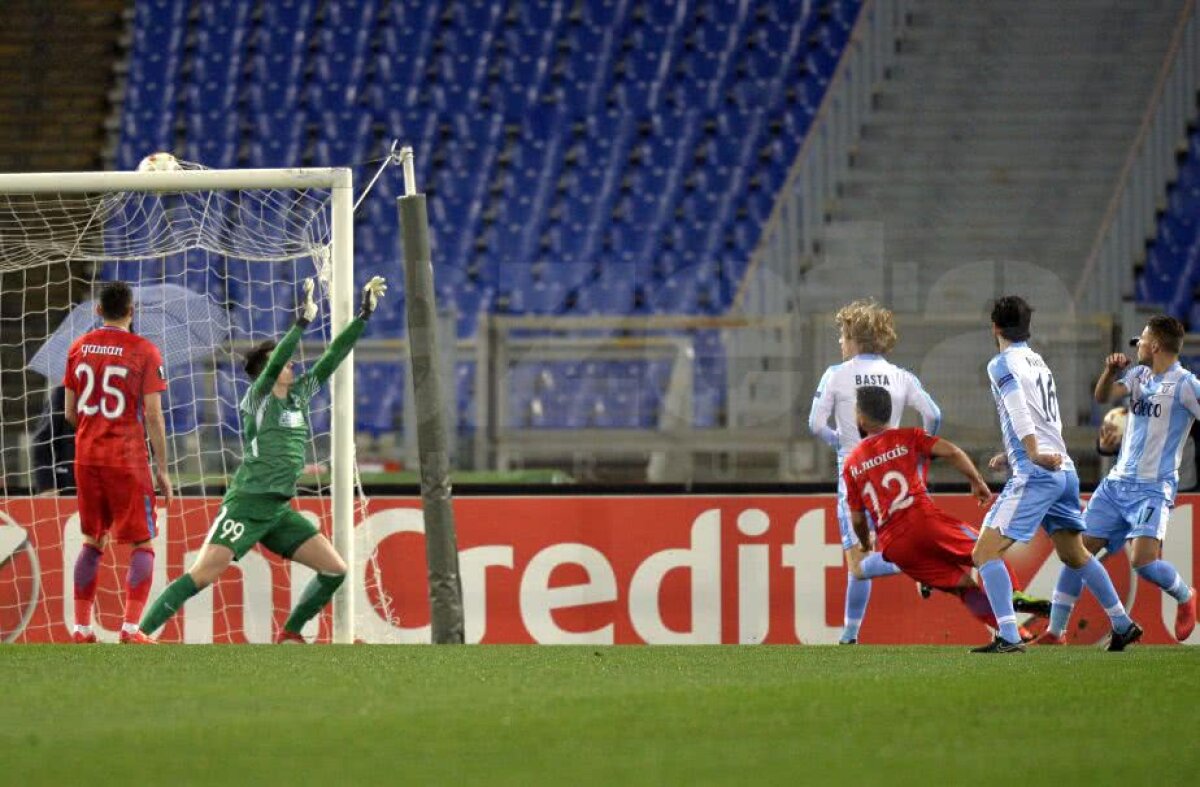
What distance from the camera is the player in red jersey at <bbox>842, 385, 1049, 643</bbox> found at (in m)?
7.23

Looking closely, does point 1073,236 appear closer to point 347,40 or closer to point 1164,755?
point 347,40

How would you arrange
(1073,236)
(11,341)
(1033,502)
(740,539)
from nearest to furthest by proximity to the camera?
(1033,502) < (740,539) < (11,341) < (1073,236)

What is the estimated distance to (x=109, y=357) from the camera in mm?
8016

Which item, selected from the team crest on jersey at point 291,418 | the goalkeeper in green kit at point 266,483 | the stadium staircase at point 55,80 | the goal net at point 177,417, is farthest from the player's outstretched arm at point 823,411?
the stadium staircase at point 55,80

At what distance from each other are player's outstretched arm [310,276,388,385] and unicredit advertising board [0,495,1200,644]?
1.77 meters

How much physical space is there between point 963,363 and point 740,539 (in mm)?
1573

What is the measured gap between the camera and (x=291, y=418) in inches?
312

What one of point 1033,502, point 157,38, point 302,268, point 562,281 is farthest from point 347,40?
point 1033,502

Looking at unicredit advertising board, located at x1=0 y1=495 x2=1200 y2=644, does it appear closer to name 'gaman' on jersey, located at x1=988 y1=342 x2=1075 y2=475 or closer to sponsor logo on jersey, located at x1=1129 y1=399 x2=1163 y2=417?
sponsor logo on jersey, located at x1=1129 y1=399 x2=1163 y2=417

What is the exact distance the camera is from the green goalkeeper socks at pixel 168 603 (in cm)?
788

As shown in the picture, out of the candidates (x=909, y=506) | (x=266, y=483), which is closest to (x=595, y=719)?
(x=909, y=506)

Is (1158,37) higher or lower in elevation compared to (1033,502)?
higher

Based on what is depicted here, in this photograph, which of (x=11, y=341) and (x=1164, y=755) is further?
(x=11, y=341)

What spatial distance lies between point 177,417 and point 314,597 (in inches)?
131
